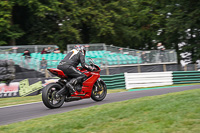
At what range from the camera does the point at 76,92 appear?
8062 millimetres

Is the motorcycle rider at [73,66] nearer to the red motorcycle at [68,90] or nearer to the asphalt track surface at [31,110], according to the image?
the red motorcycle at [68,90]

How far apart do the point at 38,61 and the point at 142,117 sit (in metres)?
10.7

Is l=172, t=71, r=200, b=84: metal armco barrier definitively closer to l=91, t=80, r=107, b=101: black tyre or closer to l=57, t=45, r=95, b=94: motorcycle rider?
l=91, t=80, r=107, b=101: black tyre

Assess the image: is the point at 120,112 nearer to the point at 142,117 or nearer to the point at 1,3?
the point at 142,117

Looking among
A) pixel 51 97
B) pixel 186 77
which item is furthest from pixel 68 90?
pixel 186 77

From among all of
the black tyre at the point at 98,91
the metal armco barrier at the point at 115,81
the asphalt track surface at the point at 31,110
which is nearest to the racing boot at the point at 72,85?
the asphalt track surface at the point at 31,110

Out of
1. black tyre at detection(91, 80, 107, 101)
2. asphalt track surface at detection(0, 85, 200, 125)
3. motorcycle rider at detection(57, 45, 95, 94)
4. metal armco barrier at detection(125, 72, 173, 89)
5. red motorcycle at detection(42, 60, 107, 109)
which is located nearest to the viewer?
asphalt track surface at detection(0, 85, 200, 125)

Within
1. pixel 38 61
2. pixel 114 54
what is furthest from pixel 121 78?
pixel 38 61

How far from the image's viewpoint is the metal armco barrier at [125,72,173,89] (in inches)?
613

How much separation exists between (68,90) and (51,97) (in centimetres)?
55

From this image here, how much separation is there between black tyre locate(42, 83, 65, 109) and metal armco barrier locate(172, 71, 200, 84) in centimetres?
1136

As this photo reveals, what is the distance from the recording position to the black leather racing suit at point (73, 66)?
7832 millimetres

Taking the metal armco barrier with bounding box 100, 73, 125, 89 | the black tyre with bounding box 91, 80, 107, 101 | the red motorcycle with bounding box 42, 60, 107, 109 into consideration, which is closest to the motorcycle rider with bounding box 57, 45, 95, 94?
the red motorcycle with bounding box 42, 60, 107, 109

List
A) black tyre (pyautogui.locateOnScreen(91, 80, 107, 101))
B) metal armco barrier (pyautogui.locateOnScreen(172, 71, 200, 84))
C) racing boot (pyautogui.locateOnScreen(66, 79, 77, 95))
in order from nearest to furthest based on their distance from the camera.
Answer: racing boot (pyautogui.locateOnScreen(66, 79, 77, 95))
black tyre (pyautogui.locateOnScreen(91, 80, 107, 101))
metal armco barrier (pyautogui.locateOnScreen(172, 71, 200, 84))
